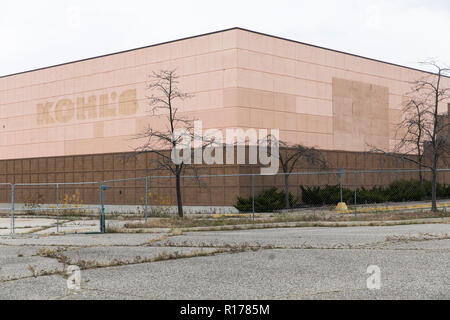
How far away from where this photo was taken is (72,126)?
38062 millimetres

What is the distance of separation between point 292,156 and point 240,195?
3485 millimetres

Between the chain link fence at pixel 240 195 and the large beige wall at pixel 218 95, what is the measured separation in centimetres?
→ 251

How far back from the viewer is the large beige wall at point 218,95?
3130 cm

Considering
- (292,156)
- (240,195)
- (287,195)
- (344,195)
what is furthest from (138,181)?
(344,195)

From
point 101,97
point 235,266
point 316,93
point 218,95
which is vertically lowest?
point 235,266

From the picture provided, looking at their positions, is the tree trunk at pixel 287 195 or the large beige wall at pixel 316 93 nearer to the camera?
the tree trunk at pixel 287 195

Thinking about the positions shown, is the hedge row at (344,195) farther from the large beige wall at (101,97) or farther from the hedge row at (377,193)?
the large beige wall at (101,97)

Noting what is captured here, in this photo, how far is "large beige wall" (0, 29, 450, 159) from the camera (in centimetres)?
3130

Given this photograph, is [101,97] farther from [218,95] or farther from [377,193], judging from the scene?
[377,193]

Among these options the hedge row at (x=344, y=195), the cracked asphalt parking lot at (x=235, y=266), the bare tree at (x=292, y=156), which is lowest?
the cracked asphalt parking lot at (x=235, y=266)

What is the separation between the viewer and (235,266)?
37.0 ft

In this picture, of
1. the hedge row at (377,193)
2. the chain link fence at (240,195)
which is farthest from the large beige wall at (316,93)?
the hedge row at (377,193)

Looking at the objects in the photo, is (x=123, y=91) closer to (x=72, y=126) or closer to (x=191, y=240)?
(x=72, y=126)

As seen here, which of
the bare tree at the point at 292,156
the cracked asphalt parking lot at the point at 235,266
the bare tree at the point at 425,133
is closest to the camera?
the cracked asphalt parking lot at the point at 235,266
